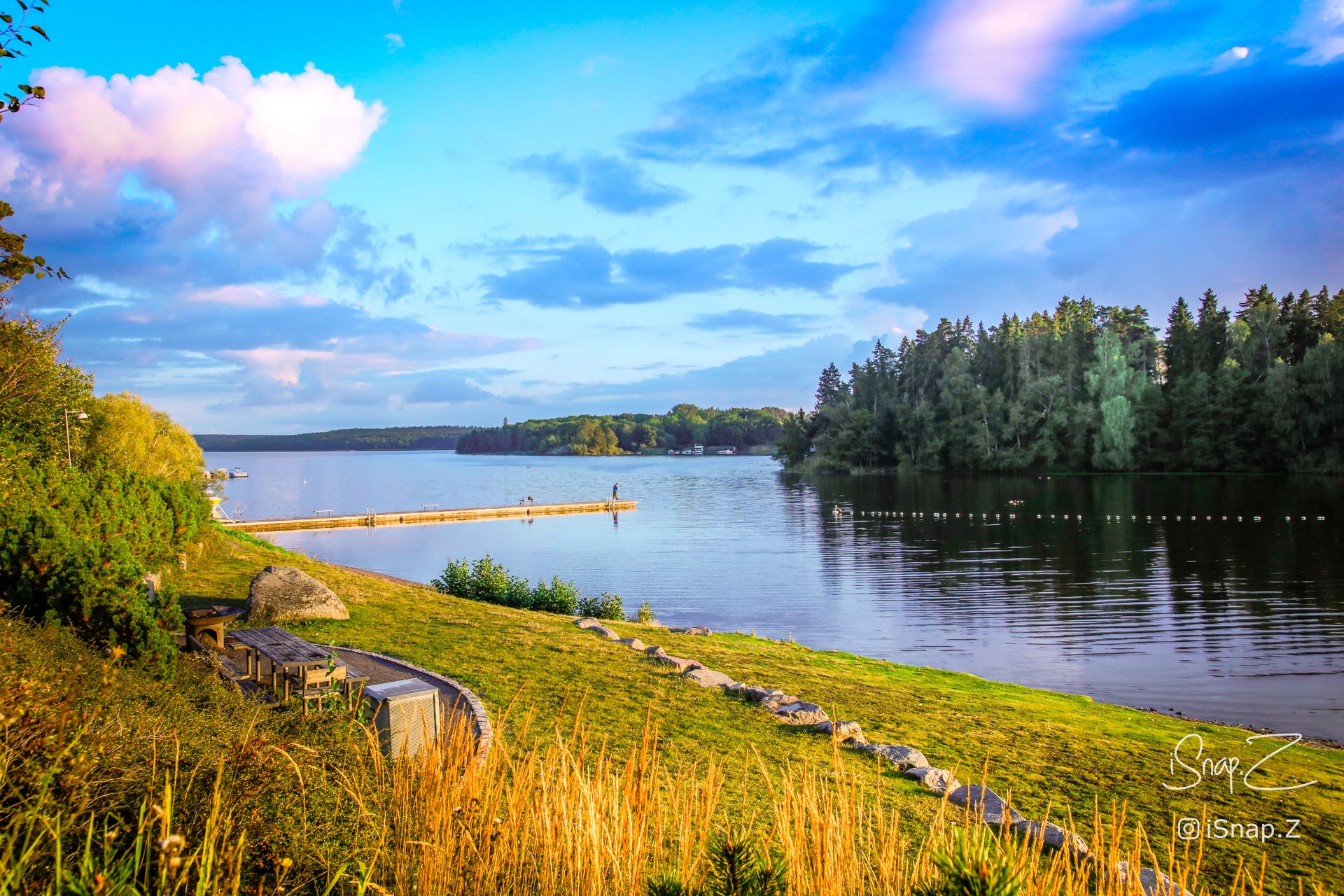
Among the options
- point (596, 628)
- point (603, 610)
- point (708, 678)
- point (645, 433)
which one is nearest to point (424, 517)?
point (603, 610)

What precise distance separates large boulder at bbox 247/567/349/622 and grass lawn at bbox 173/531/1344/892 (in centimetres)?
33

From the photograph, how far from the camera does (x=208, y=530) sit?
17047 mm

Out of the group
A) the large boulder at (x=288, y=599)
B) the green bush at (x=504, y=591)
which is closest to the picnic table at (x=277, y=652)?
the large boulder at (x=288, y=599)

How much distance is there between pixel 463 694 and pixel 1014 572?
22.0 m

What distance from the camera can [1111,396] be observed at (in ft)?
212

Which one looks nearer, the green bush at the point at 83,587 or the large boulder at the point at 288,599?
the green bush at the point at 83,587

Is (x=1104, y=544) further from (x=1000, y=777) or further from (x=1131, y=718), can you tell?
(x=1000, y=777)

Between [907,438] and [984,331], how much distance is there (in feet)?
49.9

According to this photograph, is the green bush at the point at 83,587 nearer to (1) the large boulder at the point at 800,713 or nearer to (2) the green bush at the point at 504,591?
(1) the large boulder at the point at 800,713

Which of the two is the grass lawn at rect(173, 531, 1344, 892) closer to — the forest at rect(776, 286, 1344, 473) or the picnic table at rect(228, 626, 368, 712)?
the picnic table at rect(228, 626, 368, 712)

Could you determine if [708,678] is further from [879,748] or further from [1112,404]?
[1112,404]

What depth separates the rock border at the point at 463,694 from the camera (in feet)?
19.0

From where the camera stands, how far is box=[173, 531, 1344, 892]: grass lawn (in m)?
6.04

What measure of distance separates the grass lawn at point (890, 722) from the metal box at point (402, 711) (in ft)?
2.00
